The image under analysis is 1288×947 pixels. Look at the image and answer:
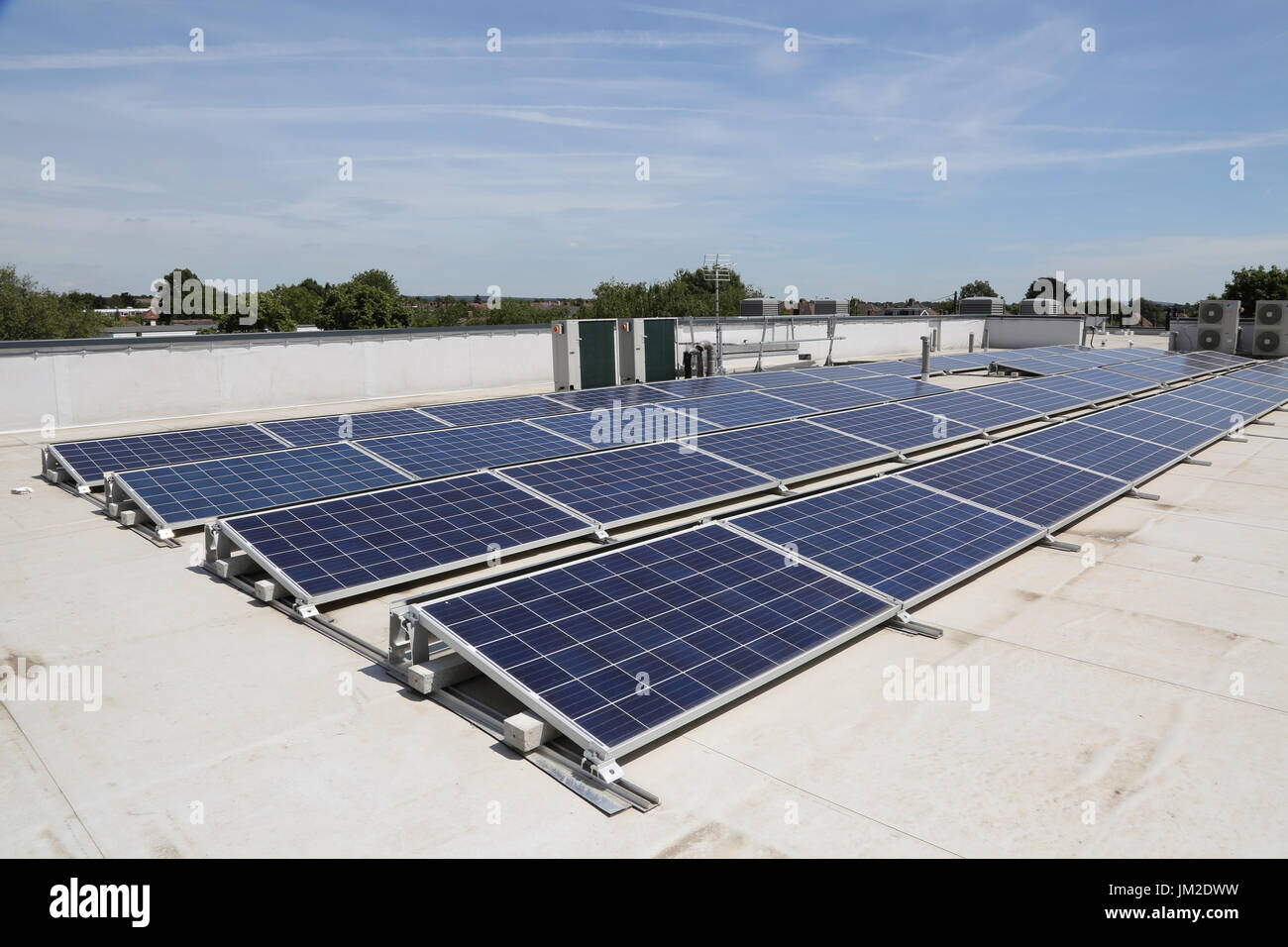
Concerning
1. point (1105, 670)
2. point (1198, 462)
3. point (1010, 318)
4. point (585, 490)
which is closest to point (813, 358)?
point (1010, 318)

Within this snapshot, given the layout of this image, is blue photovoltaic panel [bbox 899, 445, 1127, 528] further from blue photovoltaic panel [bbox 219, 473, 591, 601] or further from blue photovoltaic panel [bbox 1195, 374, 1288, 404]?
blue photovoltaic panel [bbox 1195, 374, 1288, 404]

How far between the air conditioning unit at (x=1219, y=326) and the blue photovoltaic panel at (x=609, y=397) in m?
43.6

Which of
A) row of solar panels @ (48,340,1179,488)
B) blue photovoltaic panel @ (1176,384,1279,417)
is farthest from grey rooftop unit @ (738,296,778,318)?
blue photovoltaic panel @ (1176,384,1279,417)

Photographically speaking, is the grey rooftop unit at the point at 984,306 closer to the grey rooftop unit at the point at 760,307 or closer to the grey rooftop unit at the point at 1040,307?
the grey rooftop unit at the point at 1040,307

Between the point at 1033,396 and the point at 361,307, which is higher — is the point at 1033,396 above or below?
below

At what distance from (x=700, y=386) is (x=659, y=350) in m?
4.31

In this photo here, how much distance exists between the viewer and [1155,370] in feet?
125

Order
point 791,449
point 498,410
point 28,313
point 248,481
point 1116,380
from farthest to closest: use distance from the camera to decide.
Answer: point 28,313 → point 1116,380 → point 498,410 → point 791,449 → point 248,481

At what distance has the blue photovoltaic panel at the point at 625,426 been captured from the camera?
63.2 ft

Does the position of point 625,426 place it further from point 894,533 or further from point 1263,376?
point 1263,376

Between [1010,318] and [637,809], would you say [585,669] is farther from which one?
[1010,318]

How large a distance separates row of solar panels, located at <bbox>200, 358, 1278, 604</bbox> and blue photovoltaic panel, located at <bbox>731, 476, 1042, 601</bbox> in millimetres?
2815

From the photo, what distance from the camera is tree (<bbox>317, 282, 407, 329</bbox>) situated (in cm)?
9975

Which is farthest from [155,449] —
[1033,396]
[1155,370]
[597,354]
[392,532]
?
[1155,370]
